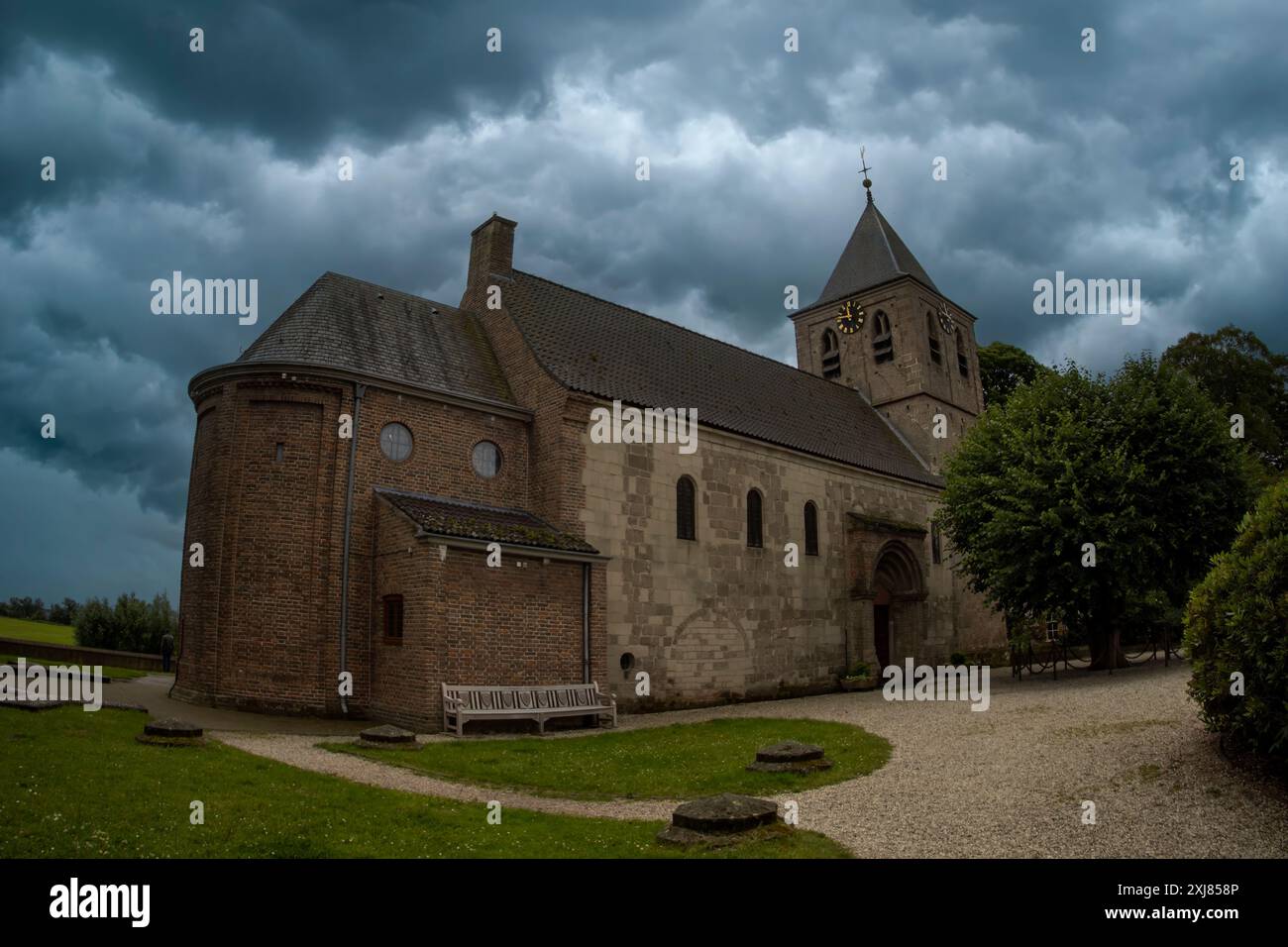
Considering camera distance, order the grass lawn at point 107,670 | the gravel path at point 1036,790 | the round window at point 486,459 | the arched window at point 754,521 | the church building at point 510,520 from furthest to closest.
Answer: the arched window at point 754,521 → the grass lawn at point 107,670 → the round window at point 486,459 → the church building at point 510,520 → the gravel path at point 1036,790

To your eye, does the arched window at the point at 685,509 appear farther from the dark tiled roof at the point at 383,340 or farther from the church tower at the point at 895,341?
the church tower at the point at 895,341

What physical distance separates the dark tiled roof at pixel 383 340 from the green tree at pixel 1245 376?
3165cm

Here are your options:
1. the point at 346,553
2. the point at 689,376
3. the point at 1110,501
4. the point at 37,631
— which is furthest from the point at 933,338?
the point at 37,631

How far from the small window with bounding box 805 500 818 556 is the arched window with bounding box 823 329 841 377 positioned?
13159 mm

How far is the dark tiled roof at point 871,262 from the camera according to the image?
37.0 meters

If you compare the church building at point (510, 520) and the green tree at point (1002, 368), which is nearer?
the church building at point (510, 520)

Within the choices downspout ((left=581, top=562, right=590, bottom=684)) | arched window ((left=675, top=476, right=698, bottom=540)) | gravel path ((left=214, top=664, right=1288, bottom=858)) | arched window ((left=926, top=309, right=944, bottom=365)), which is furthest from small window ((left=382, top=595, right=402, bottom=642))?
arched window ((left=926, top=309, right=944, bottom=365))

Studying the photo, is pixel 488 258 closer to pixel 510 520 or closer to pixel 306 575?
pixel 510 520

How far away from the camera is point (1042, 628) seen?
34.8 metres

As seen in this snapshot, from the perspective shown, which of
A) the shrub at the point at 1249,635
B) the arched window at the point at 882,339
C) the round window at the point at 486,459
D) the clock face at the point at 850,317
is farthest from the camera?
the clock face at the point at 850,317

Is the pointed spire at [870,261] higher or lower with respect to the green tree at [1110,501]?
higher

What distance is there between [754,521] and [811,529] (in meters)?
2.74

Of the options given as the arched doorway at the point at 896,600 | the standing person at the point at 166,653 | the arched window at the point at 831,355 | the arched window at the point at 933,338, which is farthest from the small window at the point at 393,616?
the arched window at the point at 933,338

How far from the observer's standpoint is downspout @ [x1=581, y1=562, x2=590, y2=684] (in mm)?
18328
